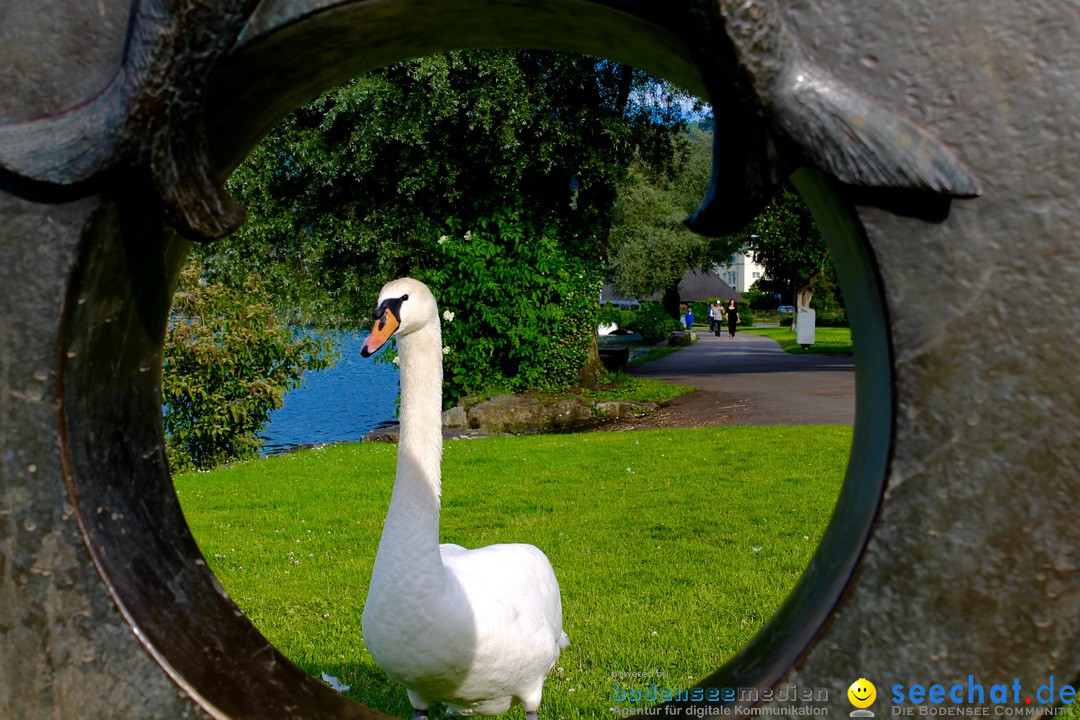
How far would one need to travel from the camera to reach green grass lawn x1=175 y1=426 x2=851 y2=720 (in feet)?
15.1

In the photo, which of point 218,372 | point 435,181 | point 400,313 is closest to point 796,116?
point 400,313

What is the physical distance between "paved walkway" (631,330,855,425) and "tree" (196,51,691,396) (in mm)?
2659

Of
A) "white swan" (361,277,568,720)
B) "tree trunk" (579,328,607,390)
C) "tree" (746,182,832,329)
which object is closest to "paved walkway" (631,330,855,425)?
"tree trunk" (579,328,607,390)

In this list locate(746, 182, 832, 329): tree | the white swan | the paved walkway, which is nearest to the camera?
the white swan

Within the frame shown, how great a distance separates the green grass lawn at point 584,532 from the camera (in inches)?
181

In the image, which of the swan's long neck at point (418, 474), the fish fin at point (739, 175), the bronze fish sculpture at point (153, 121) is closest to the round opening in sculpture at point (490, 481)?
the swan's long neck at point (418, 474)

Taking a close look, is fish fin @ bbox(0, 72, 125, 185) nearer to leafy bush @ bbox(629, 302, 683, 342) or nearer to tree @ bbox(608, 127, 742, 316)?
tree @ bbox(608, 127, 742, 316)

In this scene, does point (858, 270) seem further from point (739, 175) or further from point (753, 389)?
point (753, 389)

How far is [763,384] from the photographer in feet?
57.1

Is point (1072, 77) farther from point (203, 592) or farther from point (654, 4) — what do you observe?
point (203, 592)

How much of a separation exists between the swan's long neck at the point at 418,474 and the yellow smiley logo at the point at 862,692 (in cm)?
213

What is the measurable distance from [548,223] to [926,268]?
1329 centimetres

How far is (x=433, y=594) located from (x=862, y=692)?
214cm

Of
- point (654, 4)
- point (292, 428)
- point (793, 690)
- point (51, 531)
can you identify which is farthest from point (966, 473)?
point (292, 428)
